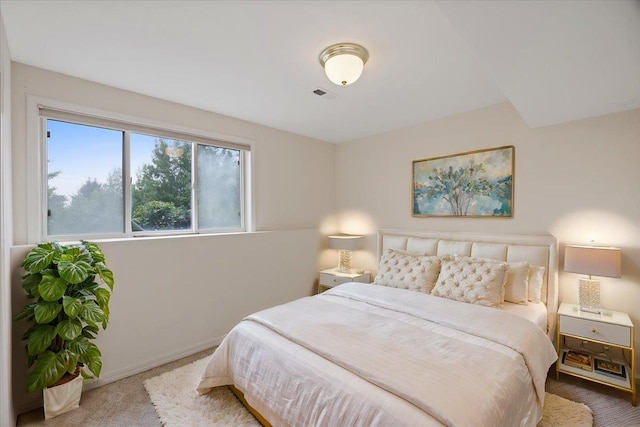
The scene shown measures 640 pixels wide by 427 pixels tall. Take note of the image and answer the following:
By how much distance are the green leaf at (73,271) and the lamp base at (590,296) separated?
372 cm

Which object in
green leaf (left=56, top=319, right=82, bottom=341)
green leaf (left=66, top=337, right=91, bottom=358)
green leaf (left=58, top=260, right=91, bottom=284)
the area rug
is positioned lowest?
the area rug

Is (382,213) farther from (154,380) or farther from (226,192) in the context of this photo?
(154,380)

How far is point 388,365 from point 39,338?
214 centimetres

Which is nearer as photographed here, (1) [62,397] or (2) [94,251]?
(1) [62,397]

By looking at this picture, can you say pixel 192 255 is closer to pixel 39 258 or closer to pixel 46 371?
pixel 39 258

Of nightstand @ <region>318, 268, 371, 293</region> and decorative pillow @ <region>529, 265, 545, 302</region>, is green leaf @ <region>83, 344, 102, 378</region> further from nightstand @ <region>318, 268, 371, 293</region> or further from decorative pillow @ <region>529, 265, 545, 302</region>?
decorative pillow @ <region>529, 265, 545, 302</region>

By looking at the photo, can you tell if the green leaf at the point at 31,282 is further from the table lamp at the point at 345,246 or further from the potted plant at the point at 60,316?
the table lamp at the point at 345,246

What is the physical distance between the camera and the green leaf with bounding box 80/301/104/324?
1888mm

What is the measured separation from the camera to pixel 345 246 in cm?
388

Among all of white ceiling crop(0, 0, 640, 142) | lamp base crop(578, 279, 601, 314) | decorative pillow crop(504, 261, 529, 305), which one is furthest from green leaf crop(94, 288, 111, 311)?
lamp base crop(578, 279, 601, 314)

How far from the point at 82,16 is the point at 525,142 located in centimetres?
355

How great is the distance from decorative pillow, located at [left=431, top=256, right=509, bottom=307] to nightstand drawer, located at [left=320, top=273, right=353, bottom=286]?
4.14ft

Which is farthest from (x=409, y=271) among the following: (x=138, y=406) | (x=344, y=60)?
(x=138, y=406)

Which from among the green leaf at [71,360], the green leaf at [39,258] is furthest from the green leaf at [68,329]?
the green leaf at [39,258]
